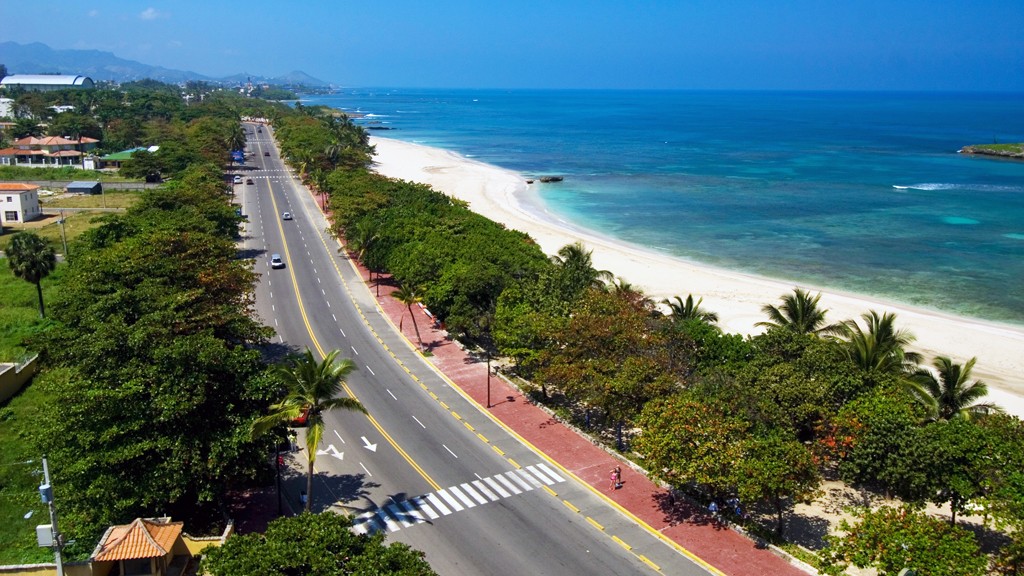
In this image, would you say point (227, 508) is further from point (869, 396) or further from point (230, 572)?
point (869, 396)

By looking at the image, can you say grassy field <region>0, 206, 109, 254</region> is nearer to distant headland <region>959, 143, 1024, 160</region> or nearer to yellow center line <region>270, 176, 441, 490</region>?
yellow center line <region>270, 176, 441, 490</region>

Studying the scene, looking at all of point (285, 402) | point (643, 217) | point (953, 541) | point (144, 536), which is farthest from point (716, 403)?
point (643, 217)

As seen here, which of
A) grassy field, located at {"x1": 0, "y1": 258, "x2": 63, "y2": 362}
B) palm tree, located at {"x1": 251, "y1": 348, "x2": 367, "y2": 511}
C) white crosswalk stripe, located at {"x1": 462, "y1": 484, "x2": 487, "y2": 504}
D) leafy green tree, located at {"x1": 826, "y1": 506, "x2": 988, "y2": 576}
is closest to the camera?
leafy green tree, located at {"x1": 826, "y1": 506, "x2": 988, "y2": 576}

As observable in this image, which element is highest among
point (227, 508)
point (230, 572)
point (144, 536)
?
point (230, 572)

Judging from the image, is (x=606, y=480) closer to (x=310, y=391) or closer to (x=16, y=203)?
(x=310, y=391)

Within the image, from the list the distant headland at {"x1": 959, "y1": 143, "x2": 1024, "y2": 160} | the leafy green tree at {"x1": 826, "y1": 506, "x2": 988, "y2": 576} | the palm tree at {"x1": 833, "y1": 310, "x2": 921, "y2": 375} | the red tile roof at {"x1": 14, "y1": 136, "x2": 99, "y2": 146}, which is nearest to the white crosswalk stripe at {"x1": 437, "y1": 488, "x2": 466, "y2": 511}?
the leafy green tree at {"x1": 826, "y1": 506, "x2": 988, "y2": 576}

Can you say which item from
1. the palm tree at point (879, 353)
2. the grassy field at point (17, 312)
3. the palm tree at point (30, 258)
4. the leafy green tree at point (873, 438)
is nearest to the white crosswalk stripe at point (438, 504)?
the leafy green tree at point (873, 438)
